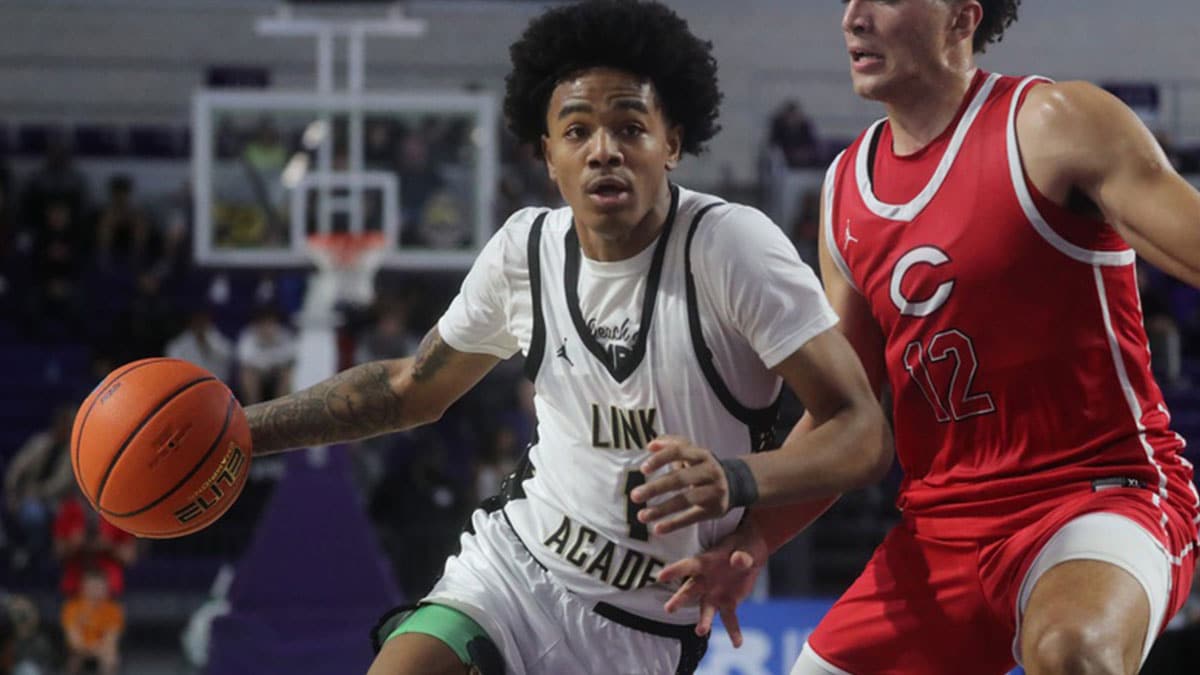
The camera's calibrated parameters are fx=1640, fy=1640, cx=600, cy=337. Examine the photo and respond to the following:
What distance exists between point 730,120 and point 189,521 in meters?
14.1

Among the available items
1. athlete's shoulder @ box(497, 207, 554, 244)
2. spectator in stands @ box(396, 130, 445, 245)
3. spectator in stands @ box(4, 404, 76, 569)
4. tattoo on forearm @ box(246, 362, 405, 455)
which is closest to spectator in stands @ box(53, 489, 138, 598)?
spectator in stands @ box(4, 404, 76, 569)

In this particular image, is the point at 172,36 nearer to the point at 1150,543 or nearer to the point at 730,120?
the point at 730,120

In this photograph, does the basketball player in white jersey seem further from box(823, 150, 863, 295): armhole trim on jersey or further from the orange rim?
the orange rim

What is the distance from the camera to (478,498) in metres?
10.8

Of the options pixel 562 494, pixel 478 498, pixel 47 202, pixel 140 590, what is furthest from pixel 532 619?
pixel 47 202

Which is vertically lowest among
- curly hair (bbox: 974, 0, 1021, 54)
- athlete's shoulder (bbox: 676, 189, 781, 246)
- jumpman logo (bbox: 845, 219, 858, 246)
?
jumpman logo (bbox: 845, 219, 858, 246)

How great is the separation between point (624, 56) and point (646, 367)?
2.25 feet

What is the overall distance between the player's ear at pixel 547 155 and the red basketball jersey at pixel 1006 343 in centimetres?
77

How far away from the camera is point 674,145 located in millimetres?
3703

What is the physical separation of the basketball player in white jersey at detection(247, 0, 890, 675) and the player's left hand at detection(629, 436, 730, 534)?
30 cm

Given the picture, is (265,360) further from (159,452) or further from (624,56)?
(624,56)

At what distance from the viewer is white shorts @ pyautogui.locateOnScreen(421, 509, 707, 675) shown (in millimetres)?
3533

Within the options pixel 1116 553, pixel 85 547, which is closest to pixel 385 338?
pixel 85 547

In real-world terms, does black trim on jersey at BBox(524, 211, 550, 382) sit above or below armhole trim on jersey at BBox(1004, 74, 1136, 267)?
below
